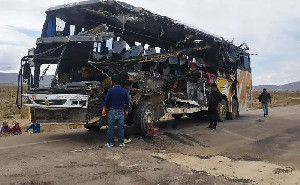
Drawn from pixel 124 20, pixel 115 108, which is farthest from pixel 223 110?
pixel 115 108

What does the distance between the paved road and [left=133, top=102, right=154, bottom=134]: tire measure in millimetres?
376

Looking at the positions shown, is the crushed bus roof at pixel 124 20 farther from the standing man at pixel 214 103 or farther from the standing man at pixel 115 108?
the standing man at pixel 214 103

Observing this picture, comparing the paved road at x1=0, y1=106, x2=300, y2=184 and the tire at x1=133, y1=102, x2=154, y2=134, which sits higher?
the tire at x1=133, y1=102, x2=154, y2=134

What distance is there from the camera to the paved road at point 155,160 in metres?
6.08

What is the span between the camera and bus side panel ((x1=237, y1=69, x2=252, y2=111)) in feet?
57.2

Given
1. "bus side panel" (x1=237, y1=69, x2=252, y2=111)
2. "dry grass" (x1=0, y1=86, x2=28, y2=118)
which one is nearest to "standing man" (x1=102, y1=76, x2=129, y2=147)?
"bus side panel" (x1=237, y1=69, x2=252, y2=111)

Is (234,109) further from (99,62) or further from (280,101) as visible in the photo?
(280,101)

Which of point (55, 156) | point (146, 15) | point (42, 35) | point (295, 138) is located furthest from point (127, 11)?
point (295, 138)

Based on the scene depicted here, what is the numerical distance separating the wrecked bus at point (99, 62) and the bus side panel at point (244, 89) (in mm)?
5042

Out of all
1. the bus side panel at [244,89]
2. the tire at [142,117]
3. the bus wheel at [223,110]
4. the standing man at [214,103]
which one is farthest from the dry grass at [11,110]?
the tire at [142,117]

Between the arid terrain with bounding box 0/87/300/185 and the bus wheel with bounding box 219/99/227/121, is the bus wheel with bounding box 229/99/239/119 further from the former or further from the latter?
the arid terrain with bounding box 0/87/300/185

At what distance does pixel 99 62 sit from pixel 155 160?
3.33 m

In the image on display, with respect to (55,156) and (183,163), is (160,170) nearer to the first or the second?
(183,163)

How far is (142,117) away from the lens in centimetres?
1006
